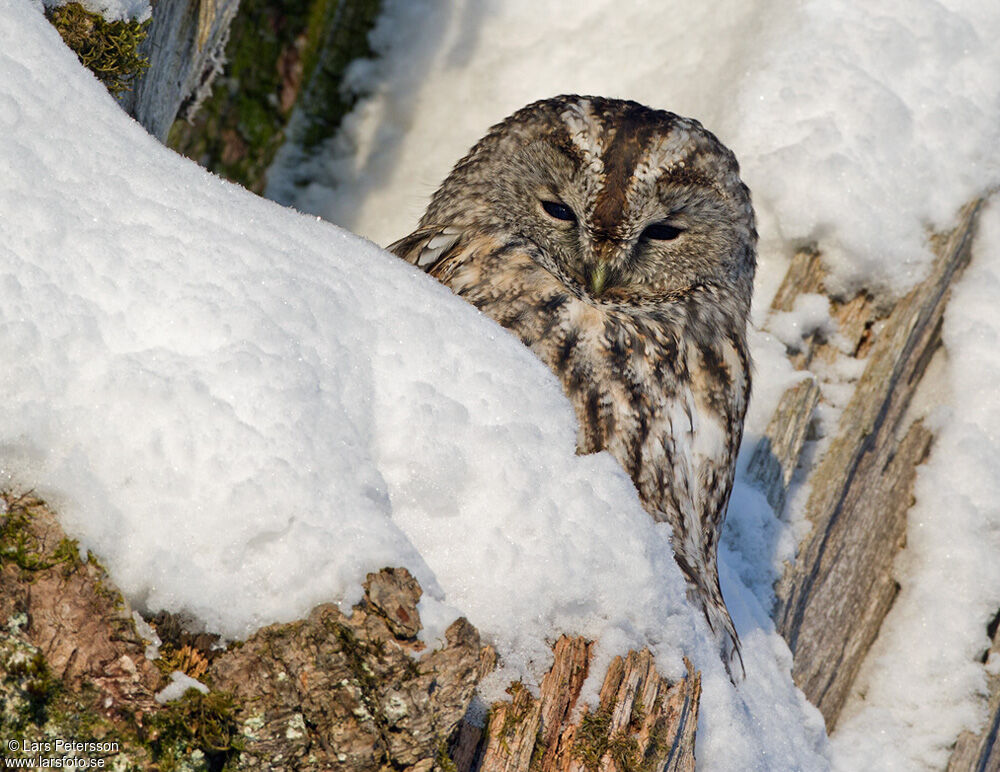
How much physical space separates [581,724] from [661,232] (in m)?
1.57

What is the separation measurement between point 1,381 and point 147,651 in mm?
392

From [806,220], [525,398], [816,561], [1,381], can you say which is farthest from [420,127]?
[1,381]

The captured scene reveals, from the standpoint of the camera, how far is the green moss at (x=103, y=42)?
6.64 ft

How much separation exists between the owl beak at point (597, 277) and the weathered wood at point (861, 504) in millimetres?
1059

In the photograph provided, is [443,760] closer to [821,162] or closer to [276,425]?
[276,425]

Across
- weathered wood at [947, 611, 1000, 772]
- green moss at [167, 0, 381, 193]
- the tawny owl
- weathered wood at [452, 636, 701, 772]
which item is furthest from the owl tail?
green moss at [167, 0, 381, 193]

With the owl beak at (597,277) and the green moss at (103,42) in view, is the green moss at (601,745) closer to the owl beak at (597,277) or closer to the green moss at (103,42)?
the owl beak at (597,277)

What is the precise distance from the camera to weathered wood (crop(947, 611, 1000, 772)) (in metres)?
2.97

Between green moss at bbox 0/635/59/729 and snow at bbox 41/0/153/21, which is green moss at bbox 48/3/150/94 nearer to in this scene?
snow at bbox 41/0/153/21

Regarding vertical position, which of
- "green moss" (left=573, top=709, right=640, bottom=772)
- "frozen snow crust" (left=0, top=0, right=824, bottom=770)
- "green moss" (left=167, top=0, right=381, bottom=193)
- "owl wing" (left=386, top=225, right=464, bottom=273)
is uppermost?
"green moss" (left=167, top=0, right=381, bottom=193)

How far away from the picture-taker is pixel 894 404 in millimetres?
3363

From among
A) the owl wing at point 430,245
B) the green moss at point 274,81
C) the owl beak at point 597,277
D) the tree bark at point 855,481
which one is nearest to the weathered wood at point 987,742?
the tree bark at point 855,481

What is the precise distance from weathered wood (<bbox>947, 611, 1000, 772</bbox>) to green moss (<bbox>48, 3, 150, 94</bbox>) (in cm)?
277

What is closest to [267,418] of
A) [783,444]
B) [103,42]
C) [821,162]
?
[103,42]
